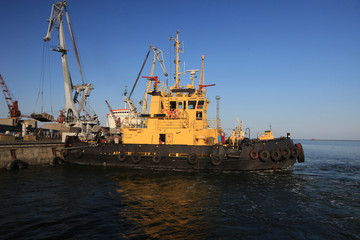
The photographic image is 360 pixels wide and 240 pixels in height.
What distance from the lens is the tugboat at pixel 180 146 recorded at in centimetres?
1355

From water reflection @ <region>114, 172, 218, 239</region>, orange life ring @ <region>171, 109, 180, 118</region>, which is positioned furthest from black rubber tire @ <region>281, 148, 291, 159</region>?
orange life ring @ <region>171, 109, 180, 118</region>

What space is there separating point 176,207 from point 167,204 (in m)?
0.47

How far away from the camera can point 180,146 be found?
13.9m

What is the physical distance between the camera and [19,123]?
138ft

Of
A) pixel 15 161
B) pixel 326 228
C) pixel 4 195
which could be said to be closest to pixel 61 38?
pixel 15 161

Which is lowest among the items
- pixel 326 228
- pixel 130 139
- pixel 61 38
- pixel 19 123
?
pixel 326 228

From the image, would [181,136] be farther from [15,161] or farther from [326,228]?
[15,161]

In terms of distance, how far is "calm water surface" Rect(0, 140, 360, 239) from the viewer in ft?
19.1

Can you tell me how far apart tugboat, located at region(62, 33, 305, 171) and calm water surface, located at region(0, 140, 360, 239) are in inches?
54.9

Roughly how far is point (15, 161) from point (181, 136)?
12.0m

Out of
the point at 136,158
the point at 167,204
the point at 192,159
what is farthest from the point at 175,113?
the point at 167,204

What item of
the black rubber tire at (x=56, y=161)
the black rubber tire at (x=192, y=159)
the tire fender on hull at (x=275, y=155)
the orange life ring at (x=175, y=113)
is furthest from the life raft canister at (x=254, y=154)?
the black rubber tire at (x=56, y=161)

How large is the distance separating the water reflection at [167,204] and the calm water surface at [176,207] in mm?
28

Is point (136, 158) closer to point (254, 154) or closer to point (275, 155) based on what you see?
point (254, 154)
